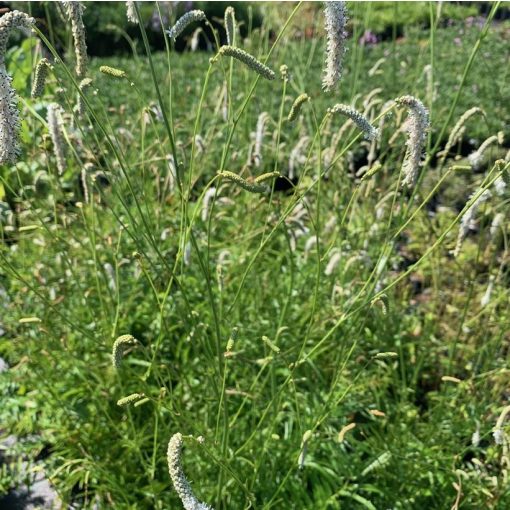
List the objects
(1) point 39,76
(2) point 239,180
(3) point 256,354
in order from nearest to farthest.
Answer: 1. (2) point 239,180
2. (1) point 39,76
3. (3) point 256,354

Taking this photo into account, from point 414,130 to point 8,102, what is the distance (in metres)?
0.77

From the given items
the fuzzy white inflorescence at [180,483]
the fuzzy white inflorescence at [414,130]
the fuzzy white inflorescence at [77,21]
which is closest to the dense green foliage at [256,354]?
the fuzzy white inflorescence at [414,130]

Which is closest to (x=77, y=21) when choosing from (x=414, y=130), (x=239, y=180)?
(x=239, y=180)

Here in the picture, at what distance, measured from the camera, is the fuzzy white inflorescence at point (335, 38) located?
113cm

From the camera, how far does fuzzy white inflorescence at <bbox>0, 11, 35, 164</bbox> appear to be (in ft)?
3.04

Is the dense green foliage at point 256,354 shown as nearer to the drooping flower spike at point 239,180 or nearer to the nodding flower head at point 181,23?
the nodding flower head at point 181,23

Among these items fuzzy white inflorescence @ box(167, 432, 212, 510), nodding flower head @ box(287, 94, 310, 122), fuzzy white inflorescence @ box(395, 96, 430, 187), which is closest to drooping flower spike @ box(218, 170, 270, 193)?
nodding flower head @ box(287, 94, 310, 122)

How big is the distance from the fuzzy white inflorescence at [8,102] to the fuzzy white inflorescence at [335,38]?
511 millimetres

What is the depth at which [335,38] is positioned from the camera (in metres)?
1.14

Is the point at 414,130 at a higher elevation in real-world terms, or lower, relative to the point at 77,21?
lower

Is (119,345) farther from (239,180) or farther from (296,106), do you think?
(296,106)

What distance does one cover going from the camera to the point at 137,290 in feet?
8.45

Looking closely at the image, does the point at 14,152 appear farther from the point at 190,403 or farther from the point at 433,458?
the point at 433,458

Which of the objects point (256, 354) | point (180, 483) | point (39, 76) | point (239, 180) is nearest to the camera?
point (180, 483)
